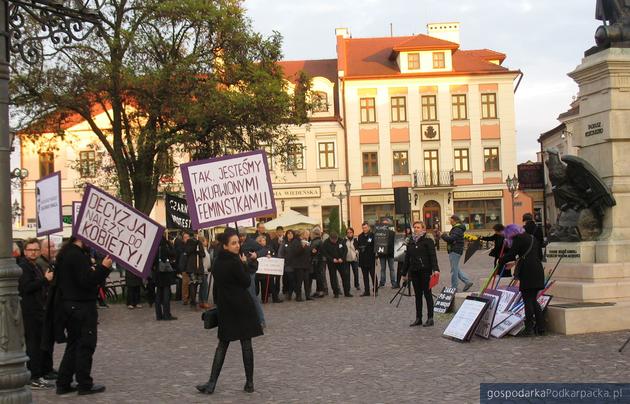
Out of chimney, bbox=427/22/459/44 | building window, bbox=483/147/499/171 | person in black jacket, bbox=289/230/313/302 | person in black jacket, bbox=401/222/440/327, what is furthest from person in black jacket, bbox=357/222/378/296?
chimney, bbox=427/22/459/44

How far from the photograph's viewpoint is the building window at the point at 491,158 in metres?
53.5

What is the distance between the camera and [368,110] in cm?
5397

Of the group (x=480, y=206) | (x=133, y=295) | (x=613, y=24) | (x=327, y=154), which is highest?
(x=327, y=154)

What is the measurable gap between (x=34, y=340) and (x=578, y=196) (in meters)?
8.66

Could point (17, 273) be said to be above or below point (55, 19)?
below

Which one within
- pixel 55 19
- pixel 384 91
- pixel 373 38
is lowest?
pixel 55 19

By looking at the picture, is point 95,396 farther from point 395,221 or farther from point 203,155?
point 395,221

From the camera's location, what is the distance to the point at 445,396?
7.34m

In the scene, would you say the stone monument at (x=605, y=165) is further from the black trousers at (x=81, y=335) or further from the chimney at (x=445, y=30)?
the chimney at (x=445, y=30)

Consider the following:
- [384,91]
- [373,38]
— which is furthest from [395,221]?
[373,38]

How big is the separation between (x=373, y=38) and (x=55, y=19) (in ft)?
173

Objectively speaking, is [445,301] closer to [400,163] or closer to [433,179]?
[433,179]

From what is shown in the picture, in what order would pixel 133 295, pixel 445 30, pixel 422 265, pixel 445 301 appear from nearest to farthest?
pixel 422 265 → pixel 445 301 → pixel 133 295 → pixel 445 30

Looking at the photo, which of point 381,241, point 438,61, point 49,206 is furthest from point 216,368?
point 438,61
